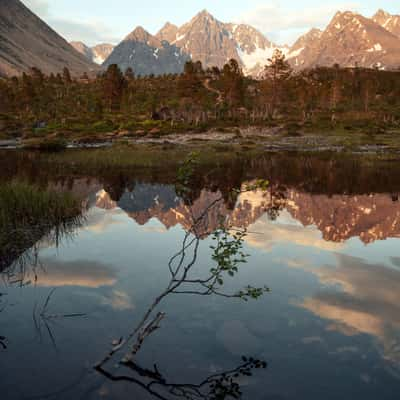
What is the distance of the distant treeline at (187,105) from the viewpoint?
292 feet

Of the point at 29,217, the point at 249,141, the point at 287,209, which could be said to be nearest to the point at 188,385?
the point at 29,217

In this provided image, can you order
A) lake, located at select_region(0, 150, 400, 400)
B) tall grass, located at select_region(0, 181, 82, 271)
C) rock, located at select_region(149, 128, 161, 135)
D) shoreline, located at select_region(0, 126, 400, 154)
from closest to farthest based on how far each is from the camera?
lake, located at select_region(0, 150, 400, 400), tall grass, located at select_region(0, 181, 82, 271), shoreline, located at select_region(0, 126, 400, 154), rock, located at select_region(149, 128, 161, 135)

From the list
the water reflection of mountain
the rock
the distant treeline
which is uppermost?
the distant treeline

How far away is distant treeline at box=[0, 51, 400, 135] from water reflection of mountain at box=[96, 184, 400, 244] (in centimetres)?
5333

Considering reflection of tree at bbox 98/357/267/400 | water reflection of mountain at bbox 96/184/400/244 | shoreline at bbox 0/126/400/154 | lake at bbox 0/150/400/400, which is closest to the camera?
reflection of tree at bbox 98/357/267/400

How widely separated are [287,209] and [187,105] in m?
83.4

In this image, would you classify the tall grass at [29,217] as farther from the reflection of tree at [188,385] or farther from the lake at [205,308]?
the reflection of tree at [188,385]

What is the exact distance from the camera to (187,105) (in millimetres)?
102875

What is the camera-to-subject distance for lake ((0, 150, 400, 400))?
295 inches

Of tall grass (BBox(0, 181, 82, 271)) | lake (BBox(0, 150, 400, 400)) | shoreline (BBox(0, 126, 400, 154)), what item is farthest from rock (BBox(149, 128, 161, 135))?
tall grass (BBox(0, 181, 82, 271))

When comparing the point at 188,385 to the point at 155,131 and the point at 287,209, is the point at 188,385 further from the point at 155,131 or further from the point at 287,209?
the point at 155,131

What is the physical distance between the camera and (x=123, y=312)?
33.0ft

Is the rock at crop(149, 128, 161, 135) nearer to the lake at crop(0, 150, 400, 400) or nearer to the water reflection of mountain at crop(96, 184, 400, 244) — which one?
the water reflection of mountain at crop(96, 184, 400, 244)

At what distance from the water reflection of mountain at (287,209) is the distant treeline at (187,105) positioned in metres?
53.3
